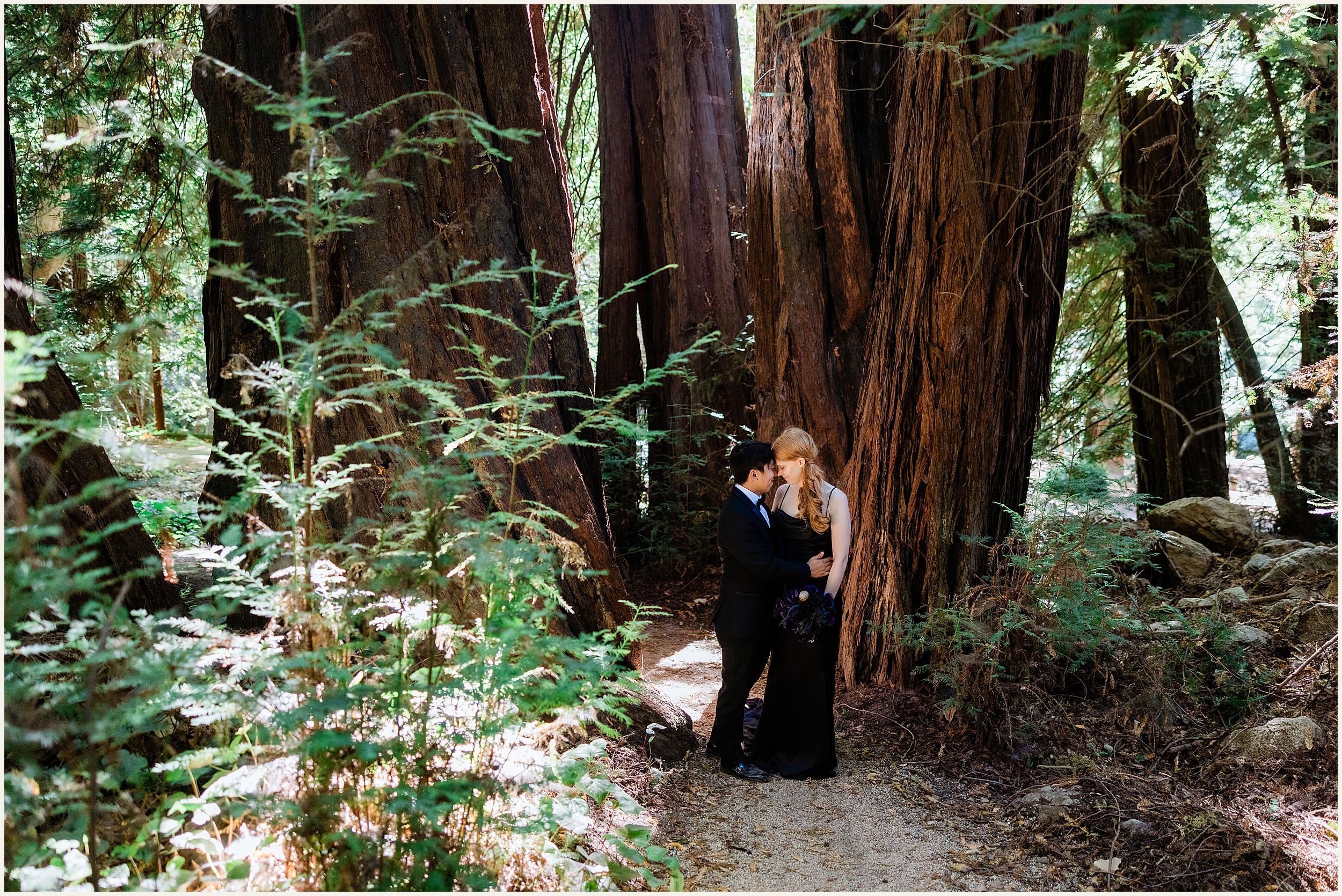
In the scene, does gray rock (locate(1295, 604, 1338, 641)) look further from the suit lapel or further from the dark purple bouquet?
the suit lapel

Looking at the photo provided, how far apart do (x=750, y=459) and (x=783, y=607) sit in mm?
787

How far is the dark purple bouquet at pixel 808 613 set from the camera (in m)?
4.64

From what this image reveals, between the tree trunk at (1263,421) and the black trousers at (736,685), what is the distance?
5.50 metres

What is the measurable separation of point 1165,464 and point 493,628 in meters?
7.81

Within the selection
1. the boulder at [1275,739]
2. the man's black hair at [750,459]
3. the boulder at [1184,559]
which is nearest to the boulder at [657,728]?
the man's black hair at [750,459]

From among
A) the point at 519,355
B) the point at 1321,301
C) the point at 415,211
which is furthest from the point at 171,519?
the point at 1321,301

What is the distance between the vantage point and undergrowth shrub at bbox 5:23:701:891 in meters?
2.43

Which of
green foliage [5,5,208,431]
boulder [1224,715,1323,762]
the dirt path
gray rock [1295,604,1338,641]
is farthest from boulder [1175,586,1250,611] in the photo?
green foliage [5,5,208,431]

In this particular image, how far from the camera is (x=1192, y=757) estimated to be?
176 inches

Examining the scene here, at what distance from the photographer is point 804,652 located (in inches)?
184

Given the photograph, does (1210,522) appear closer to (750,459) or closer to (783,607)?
(783,607)

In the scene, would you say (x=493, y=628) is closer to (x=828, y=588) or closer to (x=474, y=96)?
(x=828, y=588)

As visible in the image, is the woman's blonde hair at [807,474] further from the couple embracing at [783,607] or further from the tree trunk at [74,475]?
the tree trunk at [74,475]

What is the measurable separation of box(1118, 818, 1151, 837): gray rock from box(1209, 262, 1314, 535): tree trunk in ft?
16.6
